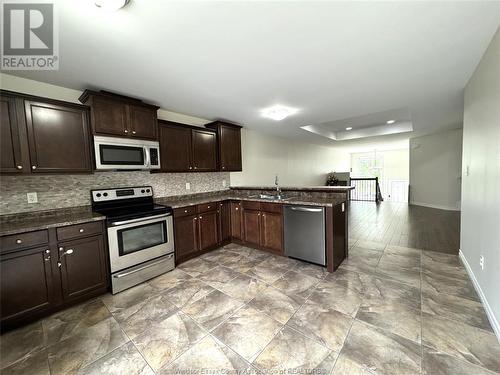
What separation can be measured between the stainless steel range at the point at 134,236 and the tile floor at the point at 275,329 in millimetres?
182

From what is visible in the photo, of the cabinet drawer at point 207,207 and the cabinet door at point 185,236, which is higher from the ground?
the cabinet drawer at point 207,207

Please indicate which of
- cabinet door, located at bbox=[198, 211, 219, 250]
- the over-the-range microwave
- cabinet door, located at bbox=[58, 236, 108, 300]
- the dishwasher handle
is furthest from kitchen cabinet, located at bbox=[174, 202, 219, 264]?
the dishwasher handle

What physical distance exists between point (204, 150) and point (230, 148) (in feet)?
2.00

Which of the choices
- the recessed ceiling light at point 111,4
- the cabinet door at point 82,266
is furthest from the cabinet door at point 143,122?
the recessed ceiling light at point 111,4

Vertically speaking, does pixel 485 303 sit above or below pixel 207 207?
below

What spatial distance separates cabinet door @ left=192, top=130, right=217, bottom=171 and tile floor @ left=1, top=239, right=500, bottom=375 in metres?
1.86

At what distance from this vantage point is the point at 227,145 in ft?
13.2

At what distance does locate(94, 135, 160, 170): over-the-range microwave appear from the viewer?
2.41 metres

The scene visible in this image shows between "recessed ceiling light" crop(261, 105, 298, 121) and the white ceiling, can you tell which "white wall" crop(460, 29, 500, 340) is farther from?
"recessed ceiling light" crop(261, 105, 298, 121)

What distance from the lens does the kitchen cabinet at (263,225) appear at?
126 inches

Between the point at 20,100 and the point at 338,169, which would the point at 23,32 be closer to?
the point at 20,100

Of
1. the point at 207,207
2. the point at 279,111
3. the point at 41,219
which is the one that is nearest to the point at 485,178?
the point at 279,111

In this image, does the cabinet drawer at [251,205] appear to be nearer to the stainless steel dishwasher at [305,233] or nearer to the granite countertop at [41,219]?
the stainless steel dishwasher at [305,233]

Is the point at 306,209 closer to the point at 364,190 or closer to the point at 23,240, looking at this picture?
the point at 23,240
